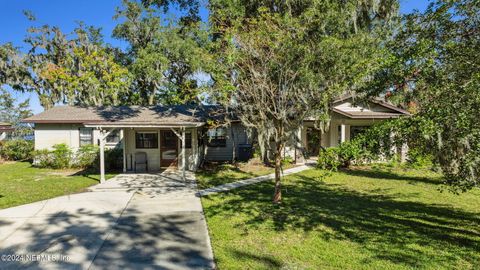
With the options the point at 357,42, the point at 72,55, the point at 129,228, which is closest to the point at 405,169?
the point at 357,42

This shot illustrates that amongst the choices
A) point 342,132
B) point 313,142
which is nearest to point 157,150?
point 313,142

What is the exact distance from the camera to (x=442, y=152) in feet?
13.8

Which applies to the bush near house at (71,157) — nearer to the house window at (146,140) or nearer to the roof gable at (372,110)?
the house window at (146,140)

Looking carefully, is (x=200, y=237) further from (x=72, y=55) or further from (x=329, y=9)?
(x=72, y=55)

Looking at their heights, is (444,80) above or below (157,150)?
above

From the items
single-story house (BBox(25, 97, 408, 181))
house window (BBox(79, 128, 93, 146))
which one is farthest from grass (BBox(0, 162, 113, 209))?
house window (BBox(79, 128, 93, 146))

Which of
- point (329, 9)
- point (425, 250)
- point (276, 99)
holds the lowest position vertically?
point (425, 250)

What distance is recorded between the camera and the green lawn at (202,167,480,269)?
4.78m

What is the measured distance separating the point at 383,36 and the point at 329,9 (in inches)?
165

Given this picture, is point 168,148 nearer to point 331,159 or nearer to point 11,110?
point 331,159

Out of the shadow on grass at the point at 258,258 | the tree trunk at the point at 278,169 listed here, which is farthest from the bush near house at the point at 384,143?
the tree trunk at the point at 278,169

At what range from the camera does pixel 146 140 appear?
46.9ft

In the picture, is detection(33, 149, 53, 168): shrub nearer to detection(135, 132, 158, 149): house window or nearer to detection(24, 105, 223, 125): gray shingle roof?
detection(24, 105, 223, 125): gray shingle roof

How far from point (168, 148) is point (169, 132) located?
81 centimetres
